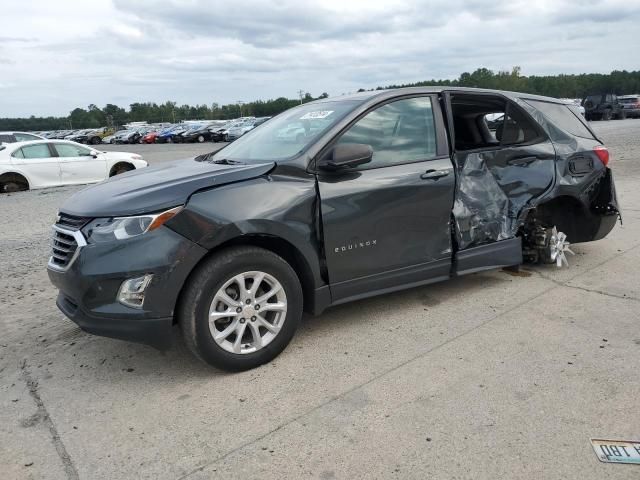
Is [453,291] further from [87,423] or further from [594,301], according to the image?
[87,423]

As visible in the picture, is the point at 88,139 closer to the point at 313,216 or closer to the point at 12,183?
the point at 12,183

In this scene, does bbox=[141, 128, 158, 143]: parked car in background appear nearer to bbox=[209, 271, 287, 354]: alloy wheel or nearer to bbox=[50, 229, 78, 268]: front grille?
bbox=[50, 229, 78, 268]: front grille

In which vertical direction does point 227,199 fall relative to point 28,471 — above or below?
above

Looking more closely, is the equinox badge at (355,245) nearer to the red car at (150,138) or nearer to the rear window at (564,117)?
the rear window at (564,117)

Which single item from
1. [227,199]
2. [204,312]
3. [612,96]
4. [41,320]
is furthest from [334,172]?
[612,96]

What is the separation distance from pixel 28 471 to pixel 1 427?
1.75 feet

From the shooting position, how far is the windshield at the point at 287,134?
3.95 m

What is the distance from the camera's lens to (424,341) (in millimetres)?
3818

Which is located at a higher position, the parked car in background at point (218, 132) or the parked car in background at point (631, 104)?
the parked car in background at point (631, 104)

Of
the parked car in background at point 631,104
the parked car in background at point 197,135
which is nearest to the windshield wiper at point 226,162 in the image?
the parked car in background at point 197,135

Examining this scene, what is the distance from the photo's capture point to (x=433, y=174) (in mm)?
4203

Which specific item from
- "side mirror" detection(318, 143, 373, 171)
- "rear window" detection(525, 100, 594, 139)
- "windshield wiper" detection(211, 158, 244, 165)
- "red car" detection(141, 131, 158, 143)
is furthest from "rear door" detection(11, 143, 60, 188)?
"red car" detection(141, 131, 158, 143)

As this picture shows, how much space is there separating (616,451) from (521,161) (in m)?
2.91

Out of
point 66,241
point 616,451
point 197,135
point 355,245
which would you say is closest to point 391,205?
point 355,245
